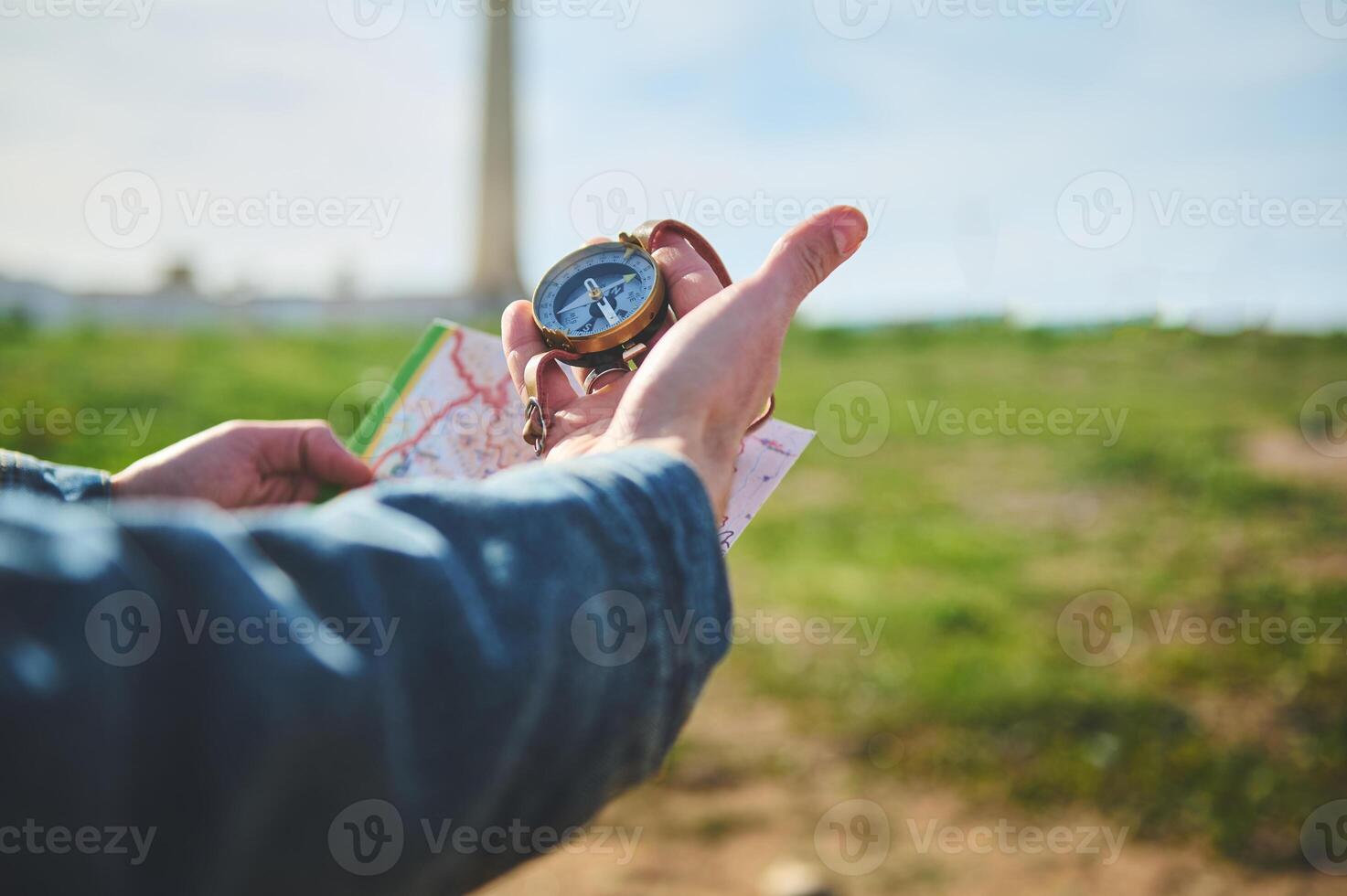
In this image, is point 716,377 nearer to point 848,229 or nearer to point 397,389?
point 848,229

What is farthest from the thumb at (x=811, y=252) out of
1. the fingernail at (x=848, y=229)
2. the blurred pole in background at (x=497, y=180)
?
the blurred pole in background at (x=497, y=180)

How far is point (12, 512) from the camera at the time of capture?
796 millimetres

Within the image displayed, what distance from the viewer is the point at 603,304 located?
2.13m

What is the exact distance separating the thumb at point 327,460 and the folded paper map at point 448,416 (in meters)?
0.13

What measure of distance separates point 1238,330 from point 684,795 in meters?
9.21

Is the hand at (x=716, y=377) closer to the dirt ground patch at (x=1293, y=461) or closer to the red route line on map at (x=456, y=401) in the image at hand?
the red route line on map at (x=456, y=401)

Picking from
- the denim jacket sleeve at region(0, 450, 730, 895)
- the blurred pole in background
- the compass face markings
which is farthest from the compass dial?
the blurred pole in background

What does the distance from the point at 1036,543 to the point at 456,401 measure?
16.7ft

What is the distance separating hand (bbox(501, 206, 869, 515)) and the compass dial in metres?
0.14

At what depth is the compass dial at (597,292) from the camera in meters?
2.09

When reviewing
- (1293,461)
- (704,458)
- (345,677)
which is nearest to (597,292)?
(704,458)

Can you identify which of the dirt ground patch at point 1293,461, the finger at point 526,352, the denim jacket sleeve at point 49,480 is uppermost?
the finger at point 526,352

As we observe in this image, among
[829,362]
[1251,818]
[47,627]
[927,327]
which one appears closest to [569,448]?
[47,627]

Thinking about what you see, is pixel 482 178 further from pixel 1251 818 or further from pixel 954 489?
pixel 1251 818
